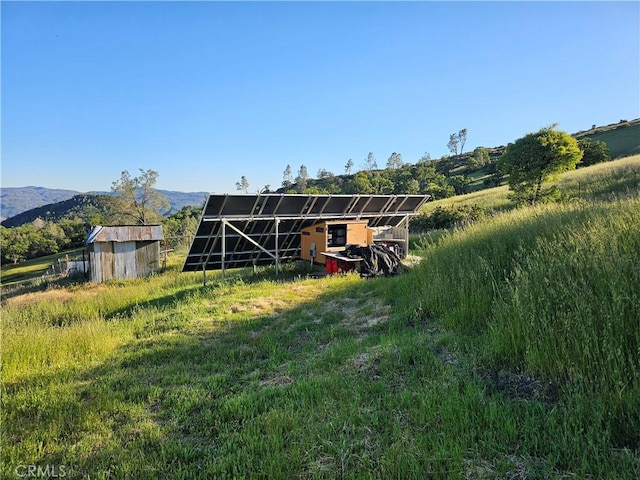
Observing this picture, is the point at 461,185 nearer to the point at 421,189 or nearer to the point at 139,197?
the point at 421,189

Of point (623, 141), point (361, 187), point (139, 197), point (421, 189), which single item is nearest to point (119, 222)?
point (139, 197)

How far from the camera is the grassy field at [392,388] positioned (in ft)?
7.29

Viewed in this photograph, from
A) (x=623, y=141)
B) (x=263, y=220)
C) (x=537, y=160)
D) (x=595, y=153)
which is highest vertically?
(x=623, y=141)

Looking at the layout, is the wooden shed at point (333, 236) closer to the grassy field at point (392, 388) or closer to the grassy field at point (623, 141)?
the grassy field at point (392, 388)

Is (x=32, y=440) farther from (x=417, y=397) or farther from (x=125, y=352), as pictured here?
(x=417, y=397)

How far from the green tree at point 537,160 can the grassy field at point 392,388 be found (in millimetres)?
19570

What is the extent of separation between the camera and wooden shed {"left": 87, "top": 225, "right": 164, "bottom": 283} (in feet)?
77.8

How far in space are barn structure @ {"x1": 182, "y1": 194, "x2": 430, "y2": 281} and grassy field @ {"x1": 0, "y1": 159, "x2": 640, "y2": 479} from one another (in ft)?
22.4

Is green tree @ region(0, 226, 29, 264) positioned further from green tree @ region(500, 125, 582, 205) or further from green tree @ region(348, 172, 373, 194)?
green tree @ region(500, 125, 582, 205)

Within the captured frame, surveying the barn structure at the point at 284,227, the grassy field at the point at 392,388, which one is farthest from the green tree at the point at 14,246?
the grassy field at the point at 392,388

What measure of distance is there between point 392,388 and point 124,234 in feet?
86.5

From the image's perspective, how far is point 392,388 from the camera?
10.5ft

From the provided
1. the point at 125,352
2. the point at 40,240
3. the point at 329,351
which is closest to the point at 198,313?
the point at 125,352

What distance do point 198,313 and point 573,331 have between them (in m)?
7.21
